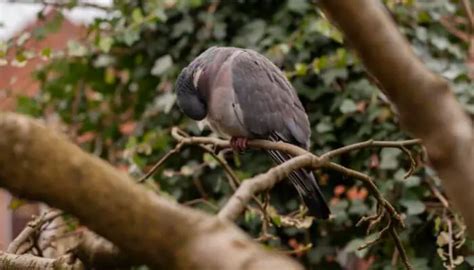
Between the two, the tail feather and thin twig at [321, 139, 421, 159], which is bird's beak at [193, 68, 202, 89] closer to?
the tail feather

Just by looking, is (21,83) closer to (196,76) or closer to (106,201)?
(196,76)

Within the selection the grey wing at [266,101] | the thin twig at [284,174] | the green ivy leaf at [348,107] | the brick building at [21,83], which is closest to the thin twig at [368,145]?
the thin twig at [284,174]

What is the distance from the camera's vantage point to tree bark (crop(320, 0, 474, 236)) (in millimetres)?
670

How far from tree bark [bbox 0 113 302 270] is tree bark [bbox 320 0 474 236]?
0.59ft

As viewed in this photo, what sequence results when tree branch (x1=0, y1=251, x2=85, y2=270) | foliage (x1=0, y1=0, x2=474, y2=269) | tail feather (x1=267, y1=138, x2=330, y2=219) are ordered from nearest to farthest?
tree branch (x1=0, y1=251, x2=85, y2=270) < tail feather (x1=267, y1=138, x2=330, y2=219) < foliage (x1=0, y1=0, x2=474, y2=269)

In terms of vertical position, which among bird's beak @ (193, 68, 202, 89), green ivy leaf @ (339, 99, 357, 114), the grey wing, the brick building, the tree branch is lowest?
the brick building

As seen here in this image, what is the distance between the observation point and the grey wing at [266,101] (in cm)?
221

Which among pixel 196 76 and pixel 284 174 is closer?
pixel 284 174

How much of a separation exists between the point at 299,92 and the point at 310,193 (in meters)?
0.86

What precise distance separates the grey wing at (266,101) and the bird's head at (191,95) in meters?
0.10

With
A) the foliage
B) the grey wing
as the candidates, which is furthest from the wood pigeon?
the foliage

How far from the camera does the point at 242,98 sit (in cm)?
225

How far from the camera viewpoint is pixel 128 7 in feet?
9.93

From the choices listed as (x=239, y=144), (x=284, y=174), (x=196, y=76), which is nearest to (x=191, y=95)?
(x=196, y=76)
